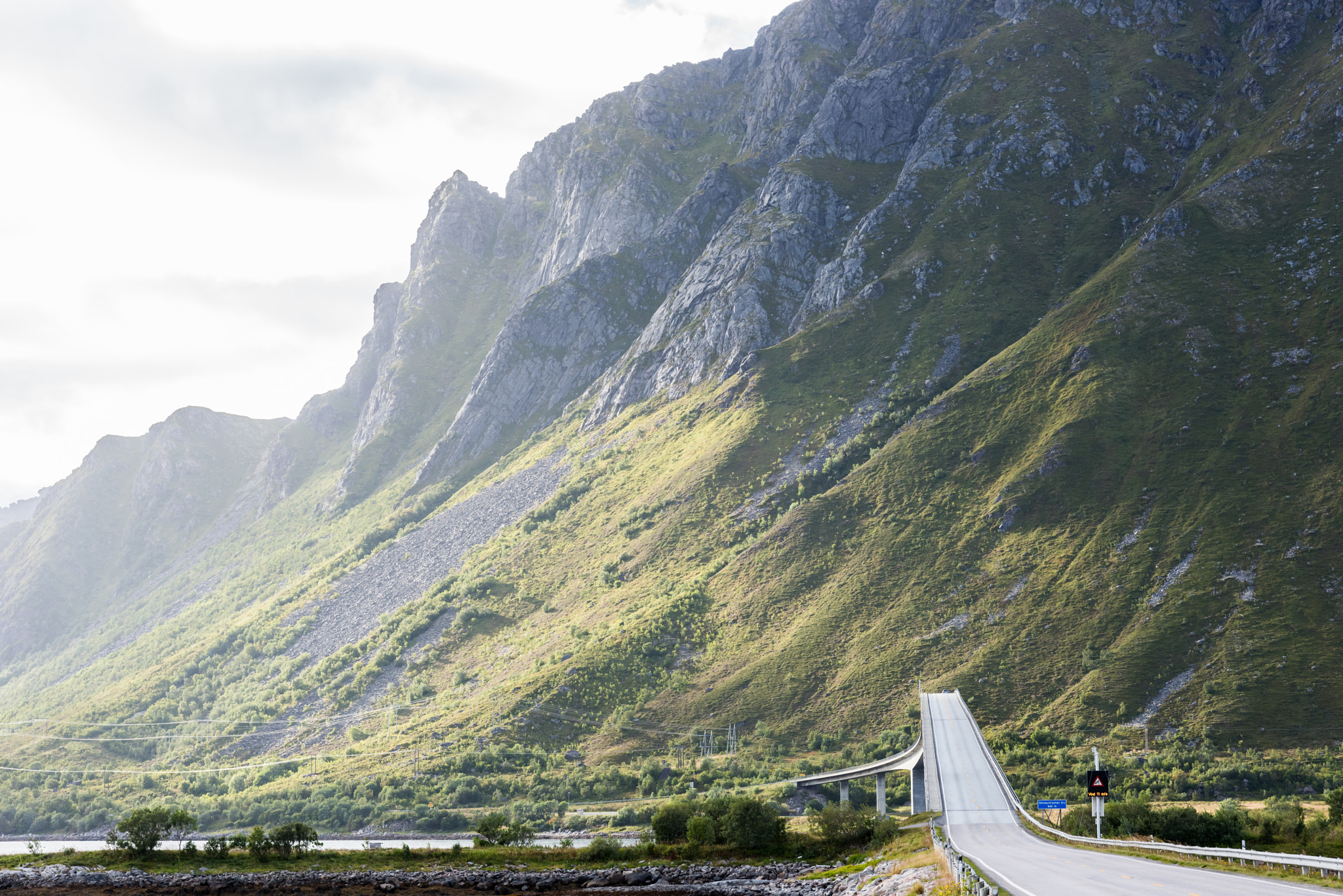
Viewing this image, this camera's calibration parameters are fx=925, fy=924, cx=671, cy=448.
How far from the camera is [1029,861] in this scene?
A: 43.4m

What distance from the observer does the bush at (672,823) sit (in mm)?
84812

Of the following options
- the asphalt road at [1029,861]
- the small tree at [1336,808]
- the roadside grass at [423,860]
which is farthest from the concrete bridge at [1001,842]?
the small tree at [1336,808]

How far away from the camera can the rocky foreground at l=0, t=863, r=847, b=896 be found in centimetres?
6334

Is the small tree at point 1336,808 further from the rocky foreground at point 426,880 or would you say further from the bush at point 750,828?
the bush at point 750,828

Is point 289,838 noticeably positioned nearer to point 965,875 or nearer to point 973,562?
point 965,875

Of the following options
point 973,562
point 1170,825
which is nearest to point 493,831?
point 1170,825

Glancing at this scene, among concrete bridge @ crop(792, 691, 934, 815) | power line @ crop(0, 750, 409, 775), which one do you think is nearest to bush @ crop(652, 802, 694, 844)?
concrete bridge @ crop(792, 691, 934, 815)

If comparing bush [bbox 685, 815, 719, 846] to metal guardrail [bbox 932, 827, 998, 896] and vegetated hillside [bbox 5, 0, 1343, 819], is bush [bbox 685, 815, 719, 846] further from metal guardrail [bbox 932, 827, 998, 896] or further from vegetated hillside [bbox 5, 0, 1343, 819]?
vegetated hillside [bbox 5, 0, 1343, 819]

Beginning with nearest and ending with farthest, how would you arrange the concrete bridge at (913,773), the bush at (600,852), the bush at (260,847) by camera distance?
1. the bush at (600,852)
2. the concrete bridge at (913,773)
3. the bush at (260,847)

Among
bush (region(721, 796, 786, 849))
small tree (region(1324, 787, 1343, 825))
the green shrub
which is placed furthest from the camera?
bush (region(721, 796, 786, 849))

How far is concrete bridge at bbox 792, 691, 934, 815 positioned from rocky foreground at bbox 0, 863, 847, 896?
14.3m

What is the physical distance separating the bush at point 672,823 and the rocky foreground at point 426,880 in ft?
39.0

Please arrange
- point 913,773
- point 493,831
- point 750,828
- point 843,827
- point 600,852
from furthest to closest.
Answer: point 493,831
point 913,773
point 750,828
point 600,852
point 843,827

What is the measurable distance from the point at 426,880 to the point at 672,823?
25.8 meters
